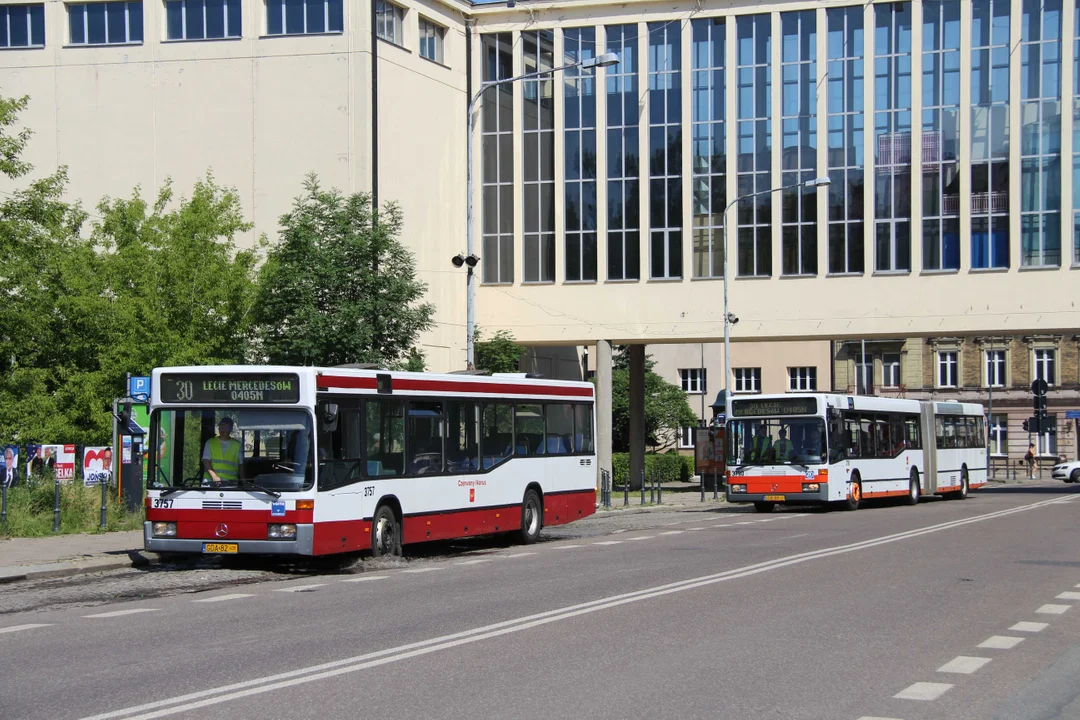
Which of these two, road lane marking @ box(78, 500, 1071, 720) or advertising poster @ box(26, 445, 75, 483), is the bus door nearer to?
road lane marking @ box(78, 500, 1071, 720)

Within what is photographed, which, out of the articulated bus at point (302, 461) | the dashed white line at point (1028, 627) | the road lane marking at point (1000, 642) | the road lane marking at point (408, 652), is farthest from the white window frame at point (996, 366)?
the road lane marking at point (1000, 642)

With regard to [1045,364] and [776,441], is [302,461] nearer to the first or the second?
[776,441]

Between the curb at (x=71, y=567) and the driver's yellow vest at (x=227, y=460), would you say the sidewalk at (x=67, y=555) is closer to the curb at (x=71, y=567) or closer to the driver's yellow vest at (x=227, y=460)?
the curb at (x=71, y=567)

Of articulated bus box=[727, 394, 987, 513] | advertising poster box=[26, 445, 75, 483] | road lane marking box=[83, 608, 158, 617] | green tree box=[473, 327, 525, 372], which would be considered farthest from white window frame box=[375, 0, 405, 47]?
road lane marking box=[83, 608, 158, 617]

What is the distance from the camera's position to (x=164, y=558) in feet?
57.1

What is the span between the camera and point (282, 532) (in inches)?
606

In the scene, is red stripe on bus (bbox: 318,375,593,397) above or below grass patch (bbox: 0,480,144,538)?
above

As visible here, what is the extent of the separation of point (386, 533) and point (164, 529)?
2.84 m

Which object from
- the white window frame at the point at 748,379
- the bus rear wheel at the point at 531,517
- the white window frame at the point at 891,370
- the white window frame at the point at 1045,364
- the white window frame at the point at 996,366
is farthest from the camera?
the white window frame at the point at 748,379

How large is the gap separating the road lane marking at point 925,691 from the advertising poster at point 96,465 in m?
19.0

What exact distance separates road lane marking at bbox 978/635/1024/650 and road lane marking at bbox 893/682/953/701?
5.86ft

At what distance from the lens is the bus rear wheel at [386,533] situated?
1689 centimetres

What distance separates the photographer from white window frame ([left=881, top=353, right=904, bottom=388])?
3142 inches

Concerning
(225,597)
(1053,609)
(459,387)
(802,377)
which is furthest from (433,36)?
(802,377)
